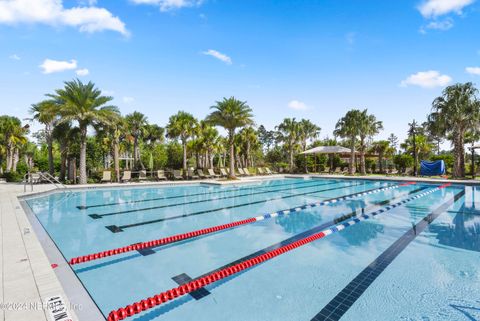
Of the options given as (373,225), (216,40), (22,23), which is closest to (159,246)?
(373,225)

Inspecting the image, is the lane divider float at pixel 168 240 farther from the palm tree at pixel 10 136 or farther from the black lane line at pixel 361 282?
the palm tree at pixel 10 136

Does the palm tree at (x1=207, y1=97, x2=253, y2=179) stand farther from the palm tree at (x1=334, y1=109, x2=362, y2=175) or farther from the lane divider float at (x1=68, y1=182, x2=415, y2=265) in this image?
the lane divider float at (x1=68, y1=182, x2=415, y2=265)

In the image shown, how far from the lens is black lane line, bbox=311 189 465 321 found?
3225mm

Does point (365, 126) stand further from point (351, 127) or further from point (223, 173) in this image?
point (223, 173)

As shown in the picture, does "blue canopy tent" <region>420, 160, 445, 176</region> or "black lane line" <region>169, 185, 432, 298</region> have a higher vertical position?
"blue canopy tent" <region>420, 160, 445, 176</region>

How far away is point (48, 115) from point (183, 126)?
33.6ft

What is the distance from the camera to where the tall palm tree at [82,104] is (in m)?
16.6

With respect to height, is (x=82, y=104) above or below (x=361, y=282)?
above

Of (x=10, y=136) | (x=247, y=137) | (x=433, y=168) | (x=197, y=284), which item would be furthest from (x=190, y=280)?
(x=10, y=136)

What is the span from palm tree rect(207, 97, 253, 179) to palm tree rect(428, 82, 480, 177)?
1596cm

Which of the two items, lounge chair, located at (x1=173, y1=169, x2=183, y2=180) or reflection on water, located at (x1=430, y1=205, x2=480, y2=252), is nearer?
reflection on water, located at (x1=430, y1=205, x2=480, y2=252)

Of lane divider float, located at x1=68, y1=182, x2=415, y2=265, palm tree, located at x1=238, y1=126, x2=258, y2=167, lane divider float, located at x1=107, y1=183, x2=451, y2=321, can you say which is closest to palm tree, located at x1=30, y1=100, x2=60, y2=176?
lane divider float, located at x1=68, y1=182, x2=415, y2=265

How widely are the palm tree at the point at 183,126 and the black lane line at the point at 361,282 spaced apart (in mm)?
19558

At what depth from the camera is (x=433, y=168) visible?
2417cm
